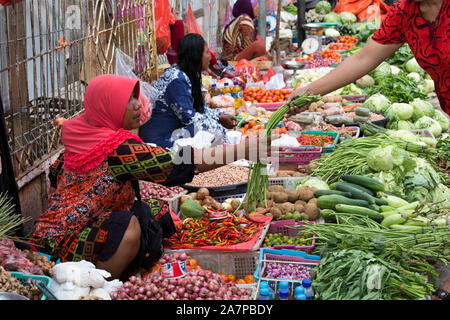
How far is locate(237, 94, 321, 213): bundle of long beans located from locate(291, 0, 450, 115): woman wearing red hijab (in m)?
0.51

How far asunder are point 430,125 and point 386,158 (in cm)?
239

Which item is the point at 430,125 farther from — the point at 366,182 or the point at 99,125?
the point at 99,125

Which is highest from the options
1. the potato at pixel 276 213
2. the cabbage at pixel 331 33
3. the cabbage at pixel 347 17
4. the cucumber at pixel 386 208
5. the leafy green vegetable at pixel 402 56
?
the cabbage at pixel 347 17

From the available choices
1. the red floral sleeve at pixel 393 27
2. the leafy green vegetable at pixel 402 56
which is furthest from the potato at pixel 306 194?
the leafy green vegetable at pixel 402 56

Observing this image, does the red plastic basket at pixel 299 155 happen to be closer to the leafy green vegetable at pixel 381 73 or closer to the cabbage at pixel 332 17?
the leafy green vegetable at pixel 381 73

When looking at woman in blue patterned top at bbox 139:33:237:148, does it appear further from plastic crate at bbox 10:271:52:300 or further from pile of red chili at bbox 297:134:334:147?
plastic crate at bbox 10:271:52:300

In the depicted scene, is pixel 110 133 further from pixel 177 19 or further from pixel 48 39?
pixel 177 19

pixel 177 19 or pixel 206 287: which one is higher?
pixel 177 19

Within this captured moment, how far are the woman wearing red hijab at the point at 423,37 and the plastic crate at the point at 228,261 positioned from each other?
140 cm

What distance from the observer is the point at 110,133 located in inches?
106

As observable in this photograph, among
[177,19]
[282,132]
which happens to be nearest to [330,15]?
[177,19]

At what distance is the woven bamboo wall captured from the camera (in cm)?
330

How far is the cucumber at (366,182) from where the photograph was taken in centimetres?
367
